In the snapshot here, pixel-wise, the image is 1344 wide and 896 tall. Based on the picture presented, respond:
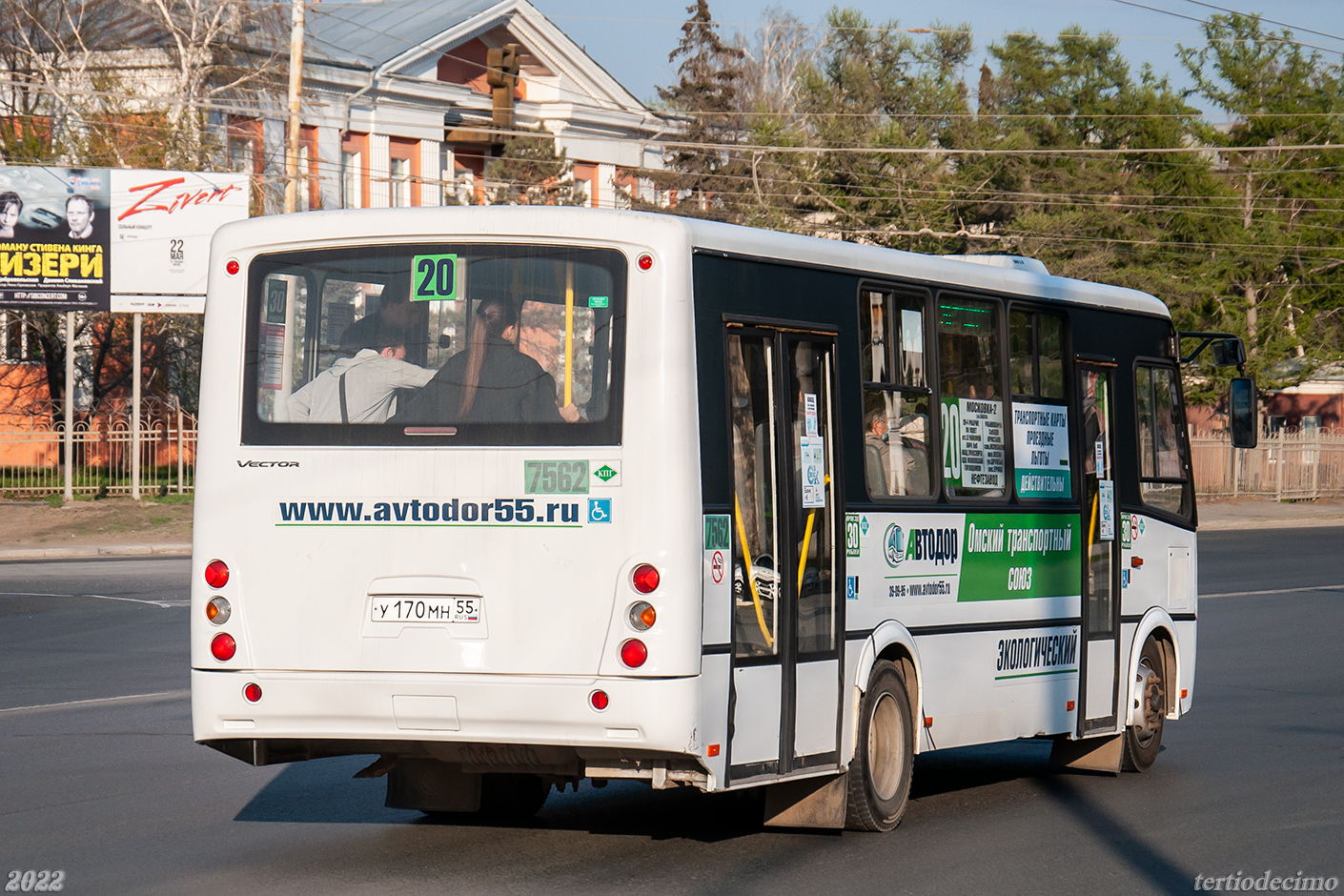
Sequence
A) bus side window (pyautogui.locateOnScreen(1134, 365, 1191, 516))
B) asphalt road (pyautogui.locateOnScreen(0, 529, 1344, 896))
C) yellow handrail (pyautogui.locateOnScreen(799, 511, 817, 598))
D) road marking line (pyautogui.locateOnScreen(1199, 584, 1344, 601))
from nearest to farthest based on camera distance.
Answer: asphalt road (pyautogui.locateOnScreen(0, 529, 1344, 896)) → yellow handrail (pyautogui.locateOnScreen(799, 511, 817, 598)) → bus side window (pyautogui.locateOnScreen(1134, 365, 1191, 516)) → road marking line (pyautogui.locateOnScreen(1199, 584, 1344, 601))

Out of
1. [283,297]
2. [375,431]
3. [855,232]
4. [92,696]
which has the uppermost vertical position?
[855,232]

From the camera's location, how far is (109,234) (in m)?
32.8

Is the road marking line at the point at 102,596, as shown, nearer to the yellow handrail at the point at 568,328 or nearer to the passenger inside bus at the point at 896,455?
the passenger inside bus at the point at 896,455

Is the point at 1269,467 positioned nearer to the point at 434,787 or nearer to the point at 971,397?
the point at 971,397

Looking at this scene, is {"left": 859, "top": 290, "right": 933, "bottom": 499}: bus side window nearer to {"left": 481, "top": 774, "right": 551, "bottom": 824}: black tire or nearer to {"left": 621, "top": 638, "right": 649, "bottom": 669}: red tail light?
{"left": 621, "top": 638, "right": 649, "bottom": 669}: red tail light

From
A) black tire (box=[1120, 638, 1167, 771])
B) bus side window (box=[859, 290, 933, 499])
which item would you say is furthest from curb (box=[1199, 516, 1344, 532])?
bus side window (box=[859, 290, 933, 499])

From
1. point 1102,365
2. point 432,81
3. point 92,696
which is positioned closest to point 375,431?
point 1102,365

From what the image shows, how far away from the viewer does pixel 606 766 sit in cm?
681

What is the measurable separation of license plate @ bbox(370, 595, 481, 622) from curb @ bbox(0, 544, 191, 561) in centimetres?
2232

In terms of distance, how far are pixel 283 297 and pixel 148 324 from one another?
114 ft

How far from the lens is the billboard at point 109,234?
32406 mm

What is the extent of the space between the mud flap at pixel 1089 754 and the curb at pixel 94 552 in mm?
20945

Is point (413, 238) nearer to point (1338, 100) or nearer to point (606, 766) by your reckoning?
point (606, 766)

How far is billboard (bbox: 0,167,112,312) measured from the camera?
3238cm
